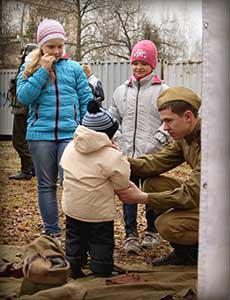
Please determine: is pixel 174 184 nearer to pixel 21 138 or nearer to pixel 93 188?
pixel 93 188

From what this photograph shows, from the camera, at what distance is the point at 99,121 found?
302 centimetres

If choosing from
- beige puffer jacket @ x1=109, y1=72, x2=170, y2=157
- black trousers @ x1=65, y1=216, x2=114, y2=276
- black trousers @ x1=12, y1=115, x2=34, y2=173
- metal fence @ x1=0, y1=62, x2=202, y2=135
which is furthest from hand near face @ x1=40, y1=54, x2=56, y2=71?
black trousers @ x1=12, y1=115, x2=34, y2=173

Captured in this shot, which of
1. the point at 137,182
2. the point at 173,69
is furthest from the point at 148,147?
the point at 173,69

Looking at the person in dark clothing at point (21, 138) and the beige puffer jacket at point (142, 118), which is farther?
the person in dark clothing at point (21, 138)

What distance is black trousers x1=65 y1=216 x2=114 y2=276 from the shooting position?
3029 millimetres

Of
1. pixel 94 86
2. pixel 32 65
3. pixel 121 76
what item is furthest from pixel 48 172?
pixel 121 76

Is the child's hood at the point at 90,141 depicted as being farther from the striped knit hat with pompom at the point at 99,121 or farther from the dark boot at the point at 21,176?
the dark boot at the point at 21,176

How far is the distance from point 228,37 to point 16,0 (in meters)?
0.88

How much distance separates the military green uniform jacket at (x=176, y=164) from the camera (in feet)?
9.68

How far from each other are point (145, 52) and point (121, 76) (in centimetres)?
366

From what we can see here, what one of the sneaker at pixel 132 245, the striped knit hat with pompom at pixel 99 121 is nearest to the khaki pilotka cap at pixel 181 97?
the striped knit hat with pompom at pixel 99 121

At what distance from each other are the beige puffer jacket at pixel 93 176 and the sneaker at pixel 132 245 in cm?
71

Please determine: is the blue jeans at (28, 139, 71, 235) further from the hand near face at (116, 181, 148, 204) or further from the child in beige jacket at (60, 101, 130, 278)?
the hand near face at (116, 181, 148, 204)

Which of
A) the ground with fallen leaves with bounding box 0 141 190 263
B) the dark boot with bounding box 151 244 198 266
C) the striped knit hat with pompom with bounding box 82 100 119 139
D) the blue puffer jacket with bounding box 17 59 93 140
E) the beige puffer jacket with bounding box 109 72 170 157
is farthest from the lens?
the beige puffer jacket with bounding box 109 72 170 157
